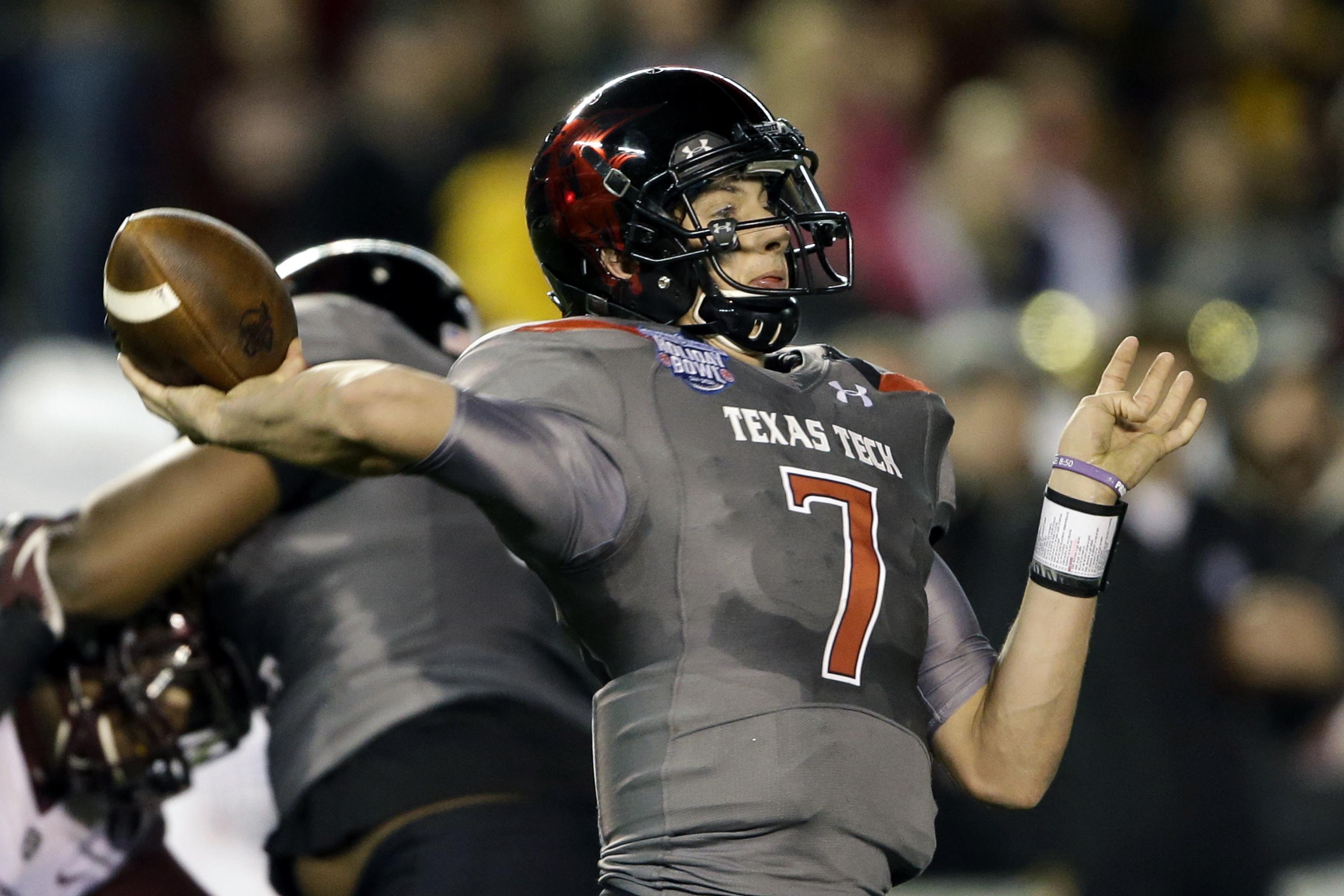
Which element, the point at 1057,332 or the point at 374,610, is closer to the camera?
the point at 374,610

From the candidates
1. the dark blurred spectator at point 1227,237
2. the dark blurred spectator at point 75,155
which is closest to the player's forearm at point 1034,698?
the dark blurred spectator at point 1227,237

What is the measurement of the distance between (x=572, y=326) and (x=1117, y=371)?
0.81m

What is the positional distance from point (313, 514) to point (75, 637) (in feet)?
1.83

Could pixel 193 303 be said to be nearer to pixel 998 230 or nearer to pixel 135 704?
pixel 135 704

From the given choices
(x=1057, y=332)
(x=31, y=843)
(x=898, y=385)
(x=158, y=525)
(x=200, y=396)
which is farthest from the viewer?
(x=1057, y=332)

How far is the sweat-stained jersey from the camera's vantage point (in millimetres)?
2230

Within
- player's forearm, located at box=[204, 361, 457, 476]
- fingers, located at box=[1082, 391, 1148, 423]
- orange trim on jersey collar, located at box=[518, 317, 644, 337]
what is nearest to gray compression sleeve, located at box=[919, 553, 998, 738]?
fingers, located at box=[1082, 391, 1148, 423]

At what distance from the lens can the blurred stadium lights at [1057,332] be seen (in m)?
6.52

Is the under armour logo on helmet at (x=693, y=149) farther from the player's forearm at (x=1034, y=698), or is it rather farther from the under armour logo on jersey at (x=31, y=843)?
the under armour logo on jersey at (x=31, y=843)

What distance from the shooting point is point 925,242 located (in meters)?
7.25

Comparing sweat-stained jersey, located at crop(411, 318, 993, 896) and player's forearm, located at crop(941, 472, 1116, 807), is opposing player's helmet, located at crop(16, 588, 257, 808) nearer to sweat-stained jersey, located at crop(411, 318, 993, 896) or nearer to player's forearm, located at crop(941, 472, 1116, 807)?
sweat-stained jersey, located at crop(411, 318, 993, 896)

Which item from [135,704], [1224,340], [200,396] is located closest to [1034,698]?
[200,396]

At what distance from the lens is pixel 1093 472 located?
101 inches

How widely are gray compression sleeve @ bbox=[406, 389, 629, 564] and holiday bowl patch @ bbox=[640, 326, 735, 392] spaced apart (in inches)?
7.2
